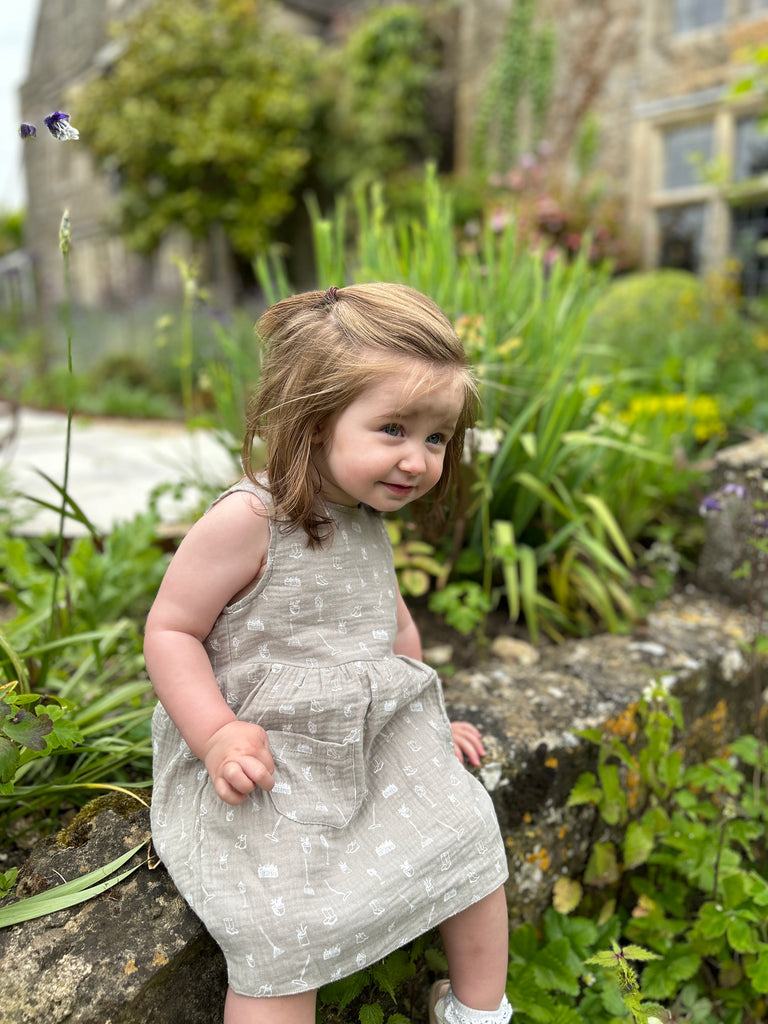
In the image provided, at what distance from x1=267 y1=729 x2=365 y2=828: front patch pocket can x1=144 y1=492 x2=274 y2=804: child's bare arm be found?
0.19 ft

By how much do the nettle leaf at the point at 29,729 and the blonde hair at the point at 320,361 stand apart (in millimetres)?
446

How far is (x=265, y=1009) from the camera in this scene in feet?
3.16

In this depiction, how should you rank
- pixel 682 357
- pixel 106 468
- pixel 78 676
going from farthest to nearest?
1. pixel 682 357
2. pixel 106 468
3. pixel 78 676

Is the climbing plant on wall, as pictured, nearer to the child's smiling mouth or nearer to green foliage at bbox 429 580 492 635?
green foliage at bbox 429 580 492 635

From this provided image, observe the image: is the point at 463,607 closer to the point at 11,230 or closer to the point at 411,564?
the point at 411,564

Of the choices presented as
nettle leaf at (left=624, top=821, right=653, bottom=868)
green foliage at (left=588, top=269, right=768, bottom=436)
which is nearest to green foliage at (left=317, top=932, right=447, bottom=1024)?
nettle leaf at (left=624, top=821, right=653, bottom=868)

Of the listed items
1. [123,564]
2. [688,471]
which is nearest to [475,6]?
[688,471]

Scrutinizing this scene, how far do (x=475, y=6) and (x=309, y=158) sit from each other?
277 cm

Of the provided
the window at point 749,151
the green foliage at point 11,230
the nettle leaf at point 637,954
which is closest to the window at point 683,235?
the window at point 749,151

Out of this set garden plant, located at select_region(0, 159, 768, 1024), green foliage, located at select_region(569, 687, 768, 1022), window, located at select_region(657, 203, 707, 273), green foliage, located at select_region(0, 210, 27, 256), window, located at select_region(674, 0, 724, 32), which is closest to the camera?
garden plant, located at select_region(0, 159, 768, 1024)

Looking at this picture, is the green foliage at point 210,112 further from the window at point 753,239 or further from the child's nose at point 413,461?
the child's nose at point 413,461

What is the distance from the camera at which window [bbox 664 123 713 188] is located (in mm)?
8148

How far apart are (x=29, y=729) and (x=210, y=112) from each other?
33.3ft

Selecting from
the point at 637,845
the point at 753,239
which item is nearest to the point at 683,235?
the point at 753,239
